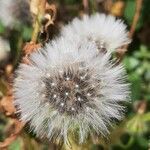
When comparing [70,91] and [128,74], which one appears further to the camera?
[128,74]

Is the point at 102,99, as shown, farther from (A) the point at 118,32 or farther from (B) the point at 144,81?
(B) the point at 144,81

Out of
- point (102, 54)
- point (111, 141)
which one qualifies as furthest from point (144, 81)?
point (102, 54)

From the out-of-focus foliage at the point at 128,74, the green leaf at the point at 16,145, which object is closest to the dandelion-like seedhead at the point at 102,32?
the out-of-focus foliage at the point at 128,74

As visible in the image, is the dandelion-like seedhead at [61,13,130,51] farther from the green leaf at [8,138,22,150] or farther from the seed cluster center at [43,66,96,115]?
the green leaf at [8,138,22,150]

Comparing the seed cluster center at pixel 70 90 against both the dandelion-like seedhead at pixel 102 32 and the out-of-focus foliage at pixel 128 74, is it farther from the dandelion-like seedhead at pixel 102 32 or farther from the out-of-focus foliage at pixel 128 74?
the dandelion-like seedhead at pixel 102 32

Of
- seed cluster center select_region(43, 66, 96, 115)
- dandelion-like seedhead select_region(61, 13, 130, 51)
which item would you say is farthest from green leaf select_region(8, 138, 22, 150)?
seed cluster center select_region(43, 66, 96, 115)

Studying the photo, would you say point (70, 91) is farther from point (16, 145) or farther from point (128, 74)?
point (128, 74)

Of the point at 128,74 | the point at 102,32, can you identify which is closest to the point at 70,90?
the point at 102,32
